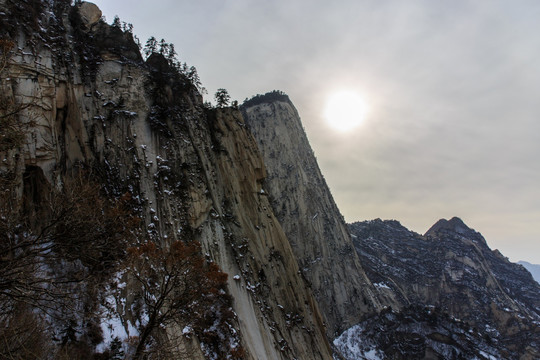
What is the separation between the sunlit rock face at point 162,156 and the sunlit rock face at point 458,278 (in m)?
39.3

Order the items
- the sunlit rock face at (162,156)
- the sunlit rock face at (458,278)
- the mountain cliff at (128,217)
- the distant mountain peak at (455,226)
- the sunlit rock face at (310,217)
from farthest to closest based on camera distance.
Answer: the distant mountain peak at (455,226), the sunlit rock face at (458,278), the sunlit rock face at (310,217), the sunlit rock face at (162,156), the mountain cliff at (128,217)

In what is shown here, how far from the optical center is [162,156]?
2475cm

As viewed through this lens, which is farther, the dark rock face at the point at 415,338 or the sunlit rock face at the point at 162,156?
the dark rock face at the point at 415,338

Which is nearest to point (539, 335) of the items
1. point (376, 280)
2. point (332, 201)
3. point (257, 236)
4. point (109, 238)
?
point (376, 280)

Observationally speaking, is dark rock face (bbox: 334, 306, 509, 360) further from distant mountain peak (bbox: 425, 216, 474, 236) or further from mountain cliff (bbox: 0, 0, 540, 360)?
distant mountain peak (bbox: 425, 216, 474, 236)

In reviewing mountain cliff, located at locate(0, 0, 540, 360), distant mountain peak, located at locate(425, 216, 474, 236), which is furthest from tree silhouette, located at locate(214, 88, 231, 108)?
distant mountain peak, located at locate(425, 216, 474, 236)

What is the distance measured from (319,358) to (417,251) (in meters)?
78.0

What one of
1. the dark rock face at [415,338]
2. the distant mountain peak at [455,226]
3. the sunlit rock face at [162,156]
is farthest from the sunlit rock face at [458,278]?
the sunlit rock face at [162,156]

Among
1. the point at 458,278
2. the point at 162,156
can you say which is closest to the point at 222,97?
the point at 162,156

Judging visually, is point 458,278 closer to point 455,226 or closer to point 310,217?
point 455,226

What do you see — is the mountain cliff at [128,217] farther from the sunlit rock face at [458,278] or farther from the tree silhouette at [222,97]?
the sunlit rock face at [458,278]

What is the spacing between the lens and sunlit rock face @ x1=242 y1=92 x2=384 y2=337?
5766 centimetres

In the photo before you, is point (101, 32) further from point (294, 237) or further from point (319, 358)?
point (294, 237)

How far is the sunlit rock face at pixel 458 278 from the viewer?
228 ft
